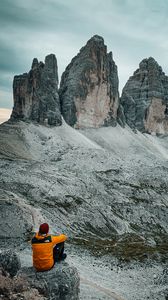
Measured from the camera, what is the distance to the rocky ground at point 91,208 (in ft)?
91.8

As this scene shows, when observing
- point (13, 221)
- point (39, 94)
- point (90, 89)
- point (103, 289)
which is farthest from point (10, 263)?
point (90, 89)

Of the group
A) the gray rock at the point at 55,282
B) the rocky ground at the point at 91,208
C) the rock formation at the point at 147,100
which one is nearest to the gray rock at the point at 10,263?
the gray rock at the point at 55,282

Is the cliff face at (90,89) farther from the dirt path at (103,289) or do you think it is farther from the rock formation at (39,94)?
the dirt path at (103,289)

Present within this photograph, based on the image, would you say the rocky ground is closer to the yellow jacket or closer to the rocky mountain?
the rocky mountain

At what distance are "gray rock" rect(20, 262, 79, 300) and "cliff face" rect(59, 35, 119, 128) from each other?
90.7 metres

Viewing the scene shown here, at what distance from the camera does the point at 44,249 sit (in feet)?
51.1

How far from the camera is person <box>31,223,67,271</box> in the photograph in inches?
610

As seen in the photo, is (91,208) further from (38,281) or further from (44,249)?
(44,249)

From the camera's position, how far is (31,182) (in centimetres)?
4953

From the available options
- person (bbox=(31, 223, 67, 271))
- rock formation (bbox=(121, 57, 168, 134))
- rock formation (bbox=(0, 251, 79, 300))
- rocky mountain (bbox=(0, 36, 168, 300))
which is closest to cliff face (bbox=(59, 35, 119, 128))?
rocky mountain (bbox=(0, 36, 168, 300))

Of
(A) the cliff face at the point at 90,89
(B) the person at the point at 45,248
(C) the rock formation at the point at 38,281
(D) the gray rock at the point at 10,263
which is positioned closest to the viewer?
(C) the rock formation at the point at 38,281

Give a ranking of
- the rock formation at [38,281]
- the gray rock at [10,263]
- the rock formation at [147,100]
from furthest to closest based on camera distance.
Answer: the rock formation at [147,100]
the gray rock at [10,263]
the rock formation at [38,281]

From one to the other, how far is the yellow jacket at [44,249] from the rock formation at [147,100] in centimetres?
11806

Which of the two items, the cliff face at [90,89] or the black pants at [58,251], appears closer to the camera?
the black pants at [58,251]
